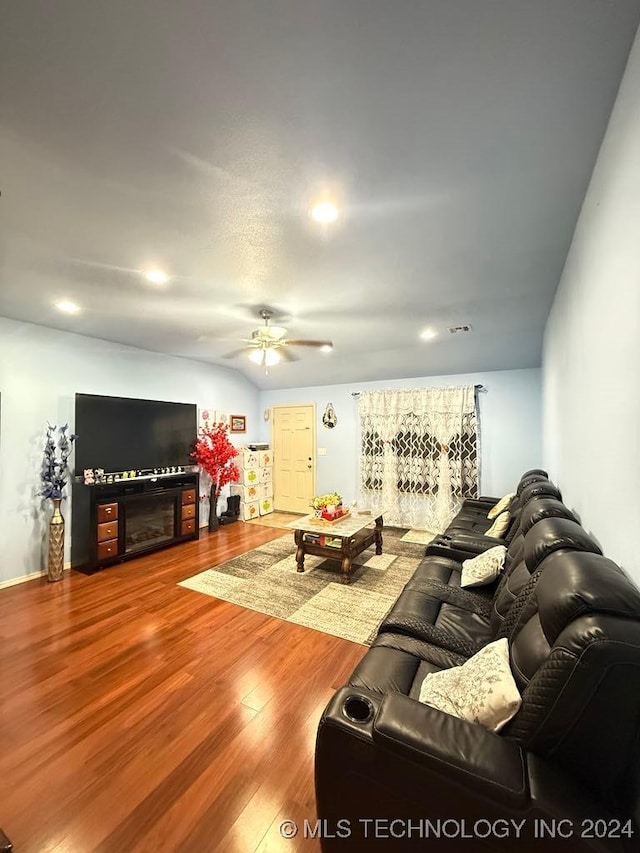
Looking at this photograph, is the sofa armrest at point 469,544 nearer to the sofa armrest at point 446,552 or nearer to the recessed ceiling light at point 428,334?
the sofa armrest at point 446,552

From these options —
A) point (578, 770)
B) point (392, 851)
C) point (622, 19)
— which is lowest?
point (392, 851)

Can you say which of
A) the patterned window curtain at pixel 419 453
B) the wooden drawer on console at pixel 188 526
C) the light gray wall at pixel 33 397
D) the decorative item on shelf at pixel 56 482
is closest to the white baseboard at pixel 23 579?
the light gray wall at pixel 33 397

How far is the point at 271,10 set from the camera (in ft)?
2.99

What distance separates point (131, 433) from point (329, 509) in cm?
266

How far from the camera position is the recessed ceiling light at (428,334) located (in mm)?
3859

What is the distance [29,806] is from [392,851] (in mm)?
1468

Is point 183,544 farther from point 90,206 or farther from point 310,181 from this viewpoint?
point 310,181

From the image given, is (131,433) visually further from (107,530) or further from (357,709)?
(357,709)

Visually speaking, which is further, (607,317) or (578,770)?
(607,317)

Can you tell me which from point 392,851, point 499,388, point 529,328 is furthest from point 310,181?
point 499,388

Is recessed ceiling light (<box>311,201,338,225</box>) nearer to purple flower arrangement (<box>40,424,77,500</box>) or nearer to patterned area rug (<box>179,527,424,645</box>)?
patterned area rug (<box>179,527,424,645</box>)

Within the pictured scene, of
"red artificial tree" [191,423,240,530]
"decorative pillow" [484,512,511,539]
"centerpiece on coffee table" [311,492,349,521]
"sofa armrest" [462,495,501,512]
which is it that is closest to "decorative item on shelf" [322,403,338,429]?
"red artificial tree" [191,423,240,530]

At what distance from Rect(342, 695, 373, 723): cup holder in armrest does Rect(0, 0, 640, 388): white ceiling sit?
6.70 ft

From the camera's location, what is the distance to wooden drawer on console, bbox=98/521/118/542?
3.78 m
